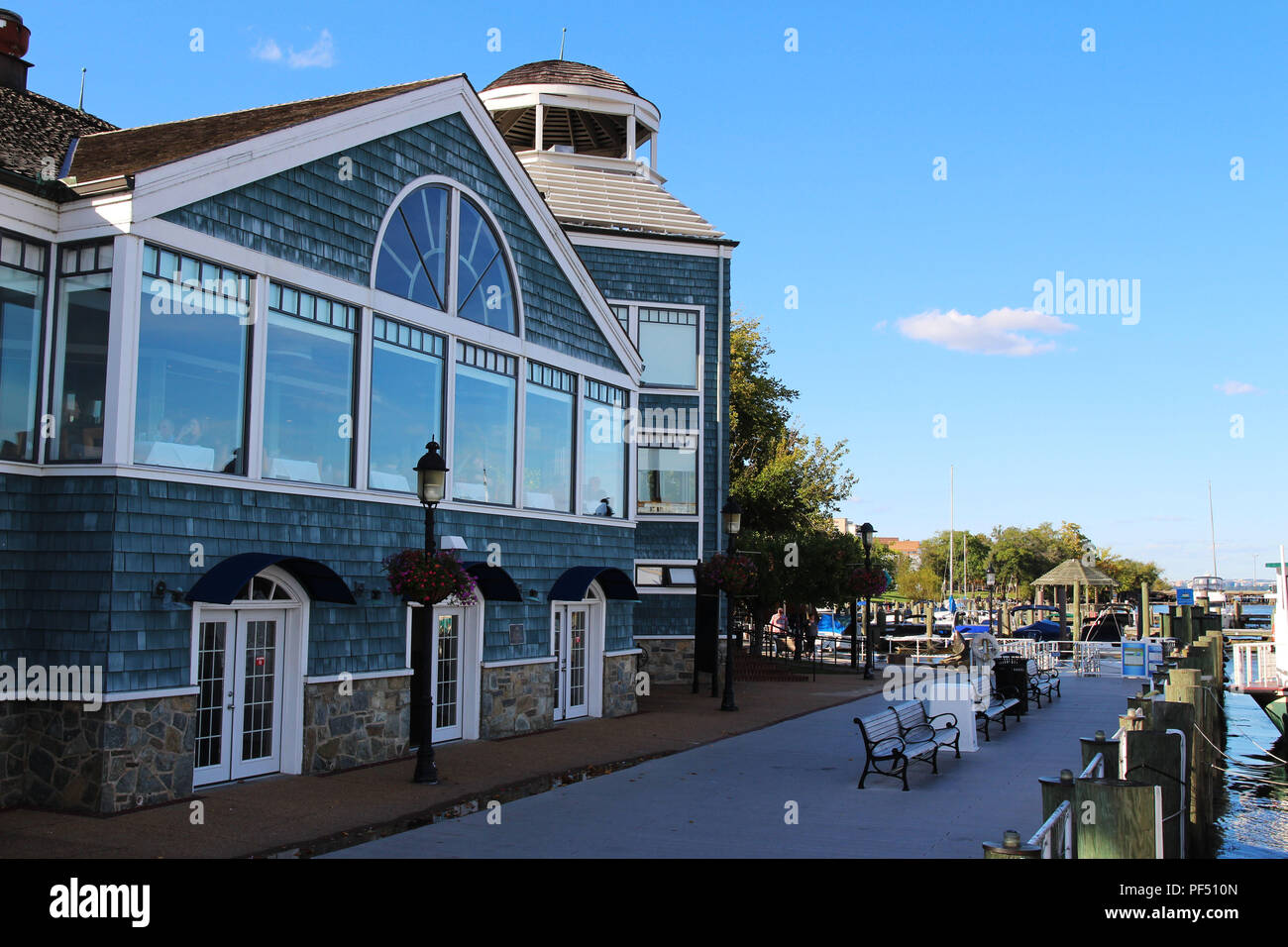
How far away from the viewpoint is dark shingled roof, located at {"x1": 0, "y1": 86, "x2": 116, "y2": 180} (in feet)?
38.8

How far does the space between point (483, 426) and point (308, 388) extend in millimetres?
3622

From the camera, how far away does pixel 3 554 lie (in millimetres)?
10766

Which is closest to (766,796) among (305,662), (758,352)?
(305,662)

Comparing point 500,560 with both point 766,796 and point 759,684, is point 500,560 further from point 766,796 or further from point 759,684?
point 759,684

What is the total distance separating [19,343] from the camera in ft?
35.9

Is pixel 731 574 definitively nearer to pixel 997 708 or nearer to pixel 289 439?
pixel 997 708

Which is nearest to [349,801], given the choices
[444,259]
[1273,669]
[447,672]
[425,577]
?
[425,577]

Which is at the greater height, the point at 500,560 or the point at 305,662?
the point at 500,560

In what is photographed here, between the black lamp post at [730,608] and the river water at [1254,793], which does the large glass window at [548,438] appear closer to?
the black lamp post at [730,608]

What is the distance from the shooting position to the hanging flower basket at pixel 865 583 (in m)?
29.4

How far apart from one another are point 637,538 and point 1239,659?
2051cm
